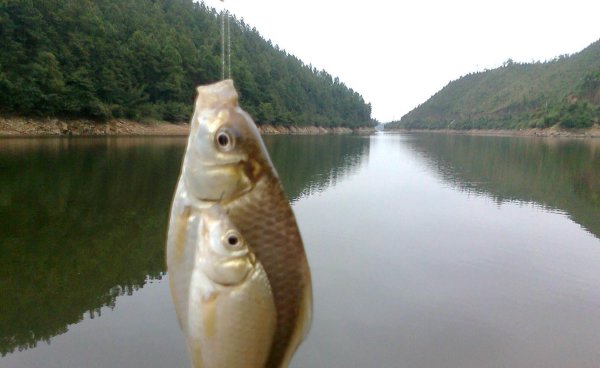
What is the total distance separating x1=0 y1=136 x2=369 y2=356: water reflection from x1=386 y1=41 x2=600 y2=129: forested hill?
104044 millimetres

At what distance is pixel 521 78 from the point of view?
7156 inches

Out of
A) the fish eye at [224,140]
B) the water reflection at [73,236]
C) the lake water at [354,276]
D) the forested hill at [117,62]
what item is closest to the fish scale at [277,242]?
the fish eye at [224,140]

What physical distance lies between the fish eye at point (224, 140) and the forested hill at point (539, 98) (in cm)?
11630

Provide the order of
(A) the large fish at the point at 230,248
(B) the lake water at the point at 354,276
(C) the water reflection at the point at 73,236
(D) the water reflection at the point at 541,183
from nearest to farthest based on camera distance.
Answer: (A) the large fish at the point at 230,248
(B) the lake water at the point at 354,276
(C) the water reflection at the point at 73,236
(D) the water reflection at the point at 541,183

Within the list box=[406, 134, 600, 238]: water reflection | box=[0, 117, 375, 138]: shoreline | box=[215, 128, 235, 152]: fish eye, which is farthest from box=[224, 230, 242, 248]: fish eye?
box=[0, 117, 375, 138]: shoreline

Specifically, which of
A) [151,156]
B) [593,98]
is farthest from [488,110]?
[151,156]

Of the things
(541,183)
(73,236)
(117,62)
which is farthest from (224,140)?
(117,62)

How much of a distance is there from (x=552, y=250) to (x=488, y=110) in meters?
170

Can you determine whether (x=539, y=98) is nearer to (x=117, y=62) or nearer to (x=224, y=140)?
(x=117, y=62)

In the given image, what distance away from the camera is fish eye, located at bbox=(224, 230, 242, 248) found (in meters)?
1.40

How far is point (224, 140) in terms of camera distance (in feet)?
4.66

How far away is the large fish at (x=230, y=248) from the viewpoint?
1.39 metres

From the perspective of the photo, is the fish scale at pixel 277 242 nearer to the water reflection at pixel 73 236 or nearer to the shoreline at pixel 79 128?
the water reflection at pixel 73 236

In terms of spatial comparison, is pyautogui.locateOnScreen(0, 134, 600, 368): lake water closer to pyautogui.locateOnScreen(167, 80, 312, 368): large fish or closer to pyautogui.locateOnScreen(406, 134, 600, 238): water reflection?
pyautogui.locateOnScreen(406, 134, 600, 238): water reflection
